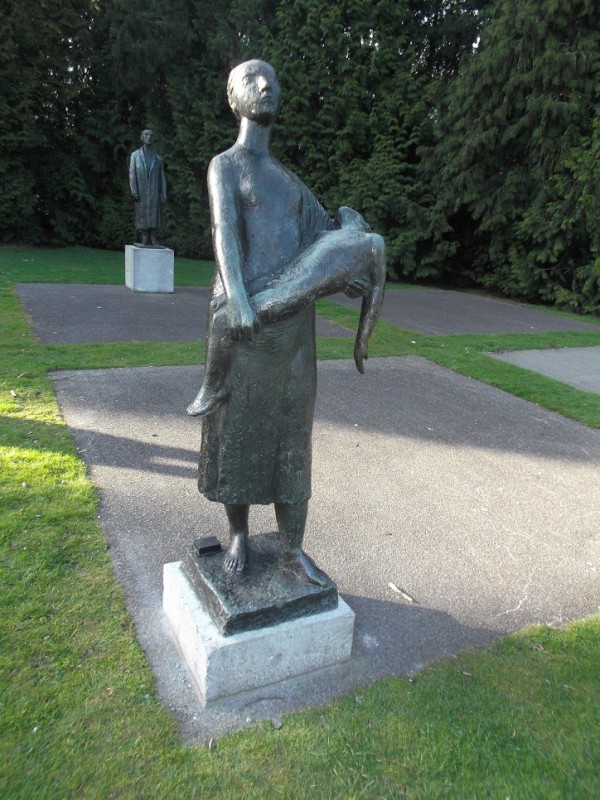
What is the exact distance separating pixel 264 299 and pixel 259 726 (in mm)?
1618

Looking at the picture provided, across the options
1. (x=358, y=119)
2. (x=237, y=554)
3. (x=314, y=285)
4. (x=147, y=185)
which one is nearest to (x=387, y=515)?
(x=237, y=554)

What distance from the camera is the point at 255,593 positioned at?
243 centimetres

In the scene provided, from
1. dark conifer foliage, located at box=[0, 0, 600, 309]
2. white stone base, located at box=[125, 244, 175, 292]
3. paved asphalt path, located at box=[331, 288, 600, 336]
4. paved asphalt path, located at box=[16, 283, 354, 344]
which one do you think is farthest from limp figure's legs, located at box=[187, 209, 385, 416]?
dark conifer foliage, located at box=[0, 0, 600, 309]

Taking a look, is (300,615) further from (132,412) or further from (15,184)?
(15,184)

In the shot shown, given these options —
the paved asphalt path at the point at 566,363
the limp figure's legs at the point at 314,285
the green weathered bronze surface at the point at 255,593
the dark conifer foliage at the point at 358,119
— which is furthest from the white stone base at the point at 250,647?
the dark conifer foliage at the point at 358,119

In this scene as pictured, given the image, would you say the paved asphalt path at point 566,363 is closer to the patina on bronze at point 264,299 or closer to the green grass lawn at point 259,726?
the green grass lawn at point 259,726

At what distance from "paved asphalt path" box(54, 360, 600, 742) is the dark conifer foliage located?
10209 mm

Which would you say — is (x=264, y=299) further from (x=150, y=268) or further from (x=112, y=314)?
(x=150, y=268)

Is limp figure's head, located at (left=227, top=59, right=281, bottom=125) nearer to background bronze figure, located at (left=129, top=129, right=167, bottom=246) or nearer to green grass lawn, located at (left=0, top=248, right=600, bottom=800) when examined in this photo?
green grass lawn, located at (left=0, top=248, right=600, bottom=800)

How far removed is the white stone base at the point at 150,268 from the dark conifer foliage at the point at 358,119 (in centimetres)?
738

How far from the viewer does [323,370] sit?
7.22 metres

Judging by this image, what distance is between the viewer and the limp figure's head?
205 centimetres

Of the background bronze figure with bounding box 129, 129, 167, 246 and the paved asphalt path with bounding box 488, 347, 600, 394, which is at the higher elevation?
the background bronze figure with bounding box 129, 129, 167, 246

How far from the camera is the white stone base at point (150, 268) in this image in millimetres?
11391
